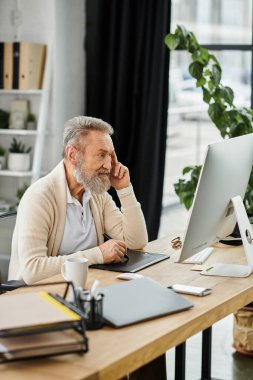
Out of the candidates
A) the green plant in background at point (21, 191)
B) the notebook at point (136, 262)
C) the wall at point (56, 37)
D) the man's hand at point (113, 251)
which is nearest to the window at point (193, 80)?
the wall at point (56, 37)

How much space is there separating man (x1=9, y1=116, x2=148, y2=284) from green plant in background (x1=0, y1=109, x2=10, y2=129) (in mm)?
2393

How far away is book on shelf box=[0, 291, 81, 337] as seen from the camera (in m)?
1.88

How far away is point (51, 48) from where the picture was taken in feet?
17.9

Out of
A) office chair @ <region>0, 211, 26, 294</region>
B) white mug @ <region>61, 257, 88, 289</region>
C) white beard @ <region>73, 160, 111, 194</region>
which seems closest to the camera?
white mug @ <region>61, 257, 88, 289</region>

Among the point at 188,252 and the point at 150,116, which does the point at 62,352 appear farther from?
the point at 150,116

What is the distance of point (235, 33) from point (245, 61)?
78cm

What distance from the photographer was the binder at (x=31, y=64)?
5363 mm

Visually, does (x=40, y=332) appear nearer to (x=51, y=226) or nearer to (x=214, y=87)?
(x=51, y=226)

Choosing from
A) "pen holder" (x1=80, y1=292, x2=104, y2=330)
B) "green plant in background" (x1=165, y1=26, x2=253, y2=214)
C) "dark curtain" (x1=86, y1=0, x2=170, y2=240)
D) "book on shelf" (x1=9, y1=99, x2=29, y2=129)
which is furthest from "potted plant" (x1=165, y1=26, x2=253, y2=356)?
"pen holder" (x1=80, y1=292, x2=104, y2=330)

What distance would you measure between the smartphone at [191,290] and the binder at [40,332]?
608 mm

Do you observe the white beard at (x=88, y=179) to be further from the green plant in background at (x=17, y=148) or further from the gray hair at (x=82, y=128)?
the green plant in background at (x=17, y=148)

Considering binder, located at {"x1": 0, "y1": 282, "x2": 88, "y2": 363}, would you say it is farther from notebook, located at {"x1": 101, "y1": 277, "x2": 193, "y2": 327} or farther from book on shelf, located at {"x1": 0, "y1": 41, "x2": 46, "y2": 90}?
book on shelf, located at {"x1": 0, "y1": 41, "x2": 46, "y2": 90}

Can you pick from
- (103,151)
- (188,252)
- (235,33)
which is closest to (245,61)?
(235,33)

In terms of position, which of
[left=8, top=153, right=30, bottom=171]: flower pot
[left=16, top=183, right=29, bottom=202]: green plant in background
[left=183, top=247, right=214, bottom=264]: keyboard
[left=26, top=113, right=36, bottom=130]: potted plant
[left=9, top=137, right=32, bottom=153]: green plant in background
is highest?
[left=26, top=113, right=36, bottom=130]: potted plant
